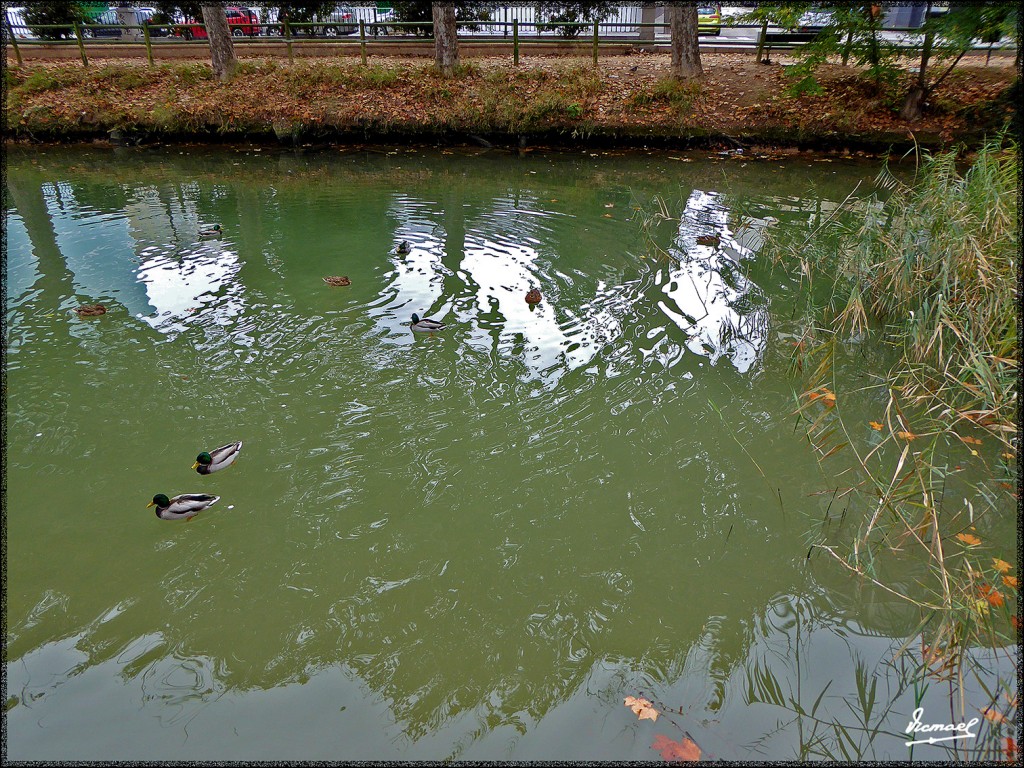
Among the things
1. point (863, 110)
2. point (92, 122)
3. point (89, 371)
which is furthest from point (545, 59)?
point (89, 371)

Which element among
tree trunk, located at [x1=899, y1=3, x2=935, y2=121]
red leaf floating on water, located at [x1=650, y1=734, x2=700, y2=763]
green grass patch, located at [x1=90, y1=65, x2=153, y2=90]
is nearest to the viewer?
red leaf floating on water, located at [x1=650, y1=734, x2=700, y2=763]

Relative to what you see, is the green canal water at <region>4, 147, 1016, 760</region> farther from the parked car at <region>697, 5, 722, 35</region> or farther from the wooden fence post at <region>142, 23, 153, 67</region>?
the parked car at <region>697, 5, 722, 35</region>

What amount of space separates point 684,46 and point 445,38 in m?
5.97

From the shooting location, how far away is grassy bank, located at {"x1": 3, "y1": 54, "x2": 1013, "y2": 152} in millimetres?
14539

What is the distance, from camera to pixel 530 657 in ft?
11.0

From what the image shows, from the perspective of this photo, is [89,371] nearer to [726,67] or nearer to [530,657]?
[530,657]

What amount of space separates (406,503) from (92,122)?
53.8 ft

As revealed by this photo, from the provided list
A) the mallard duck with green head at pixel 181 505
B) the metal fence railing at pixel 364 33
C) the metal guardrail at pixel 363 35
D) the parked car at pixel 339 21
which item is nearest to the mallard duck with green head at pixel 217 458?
the mallard duck with green head at pixel 181 505

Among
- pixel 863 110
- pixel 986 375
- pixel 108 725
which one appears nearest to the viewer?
pixel 108 725

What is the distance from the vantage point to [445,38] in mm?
16516

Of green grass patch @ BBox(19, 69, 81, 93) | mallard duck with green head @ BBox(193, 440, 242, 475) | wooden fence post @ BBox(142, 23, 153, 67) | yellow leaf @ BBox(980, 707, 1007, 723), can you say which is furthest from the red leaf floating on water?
wooden fence post @ BBox(142, 23, 153, 67)

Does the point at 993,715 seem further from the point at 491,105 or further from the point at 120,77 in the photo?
the point at 120,77

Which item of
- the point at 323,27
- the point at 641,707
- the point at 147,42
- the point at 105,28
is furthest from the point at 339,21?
the point at 641,707

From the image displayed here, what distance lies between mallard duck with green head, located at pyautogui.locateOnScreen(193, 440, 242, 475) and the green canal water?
0.09 metres
